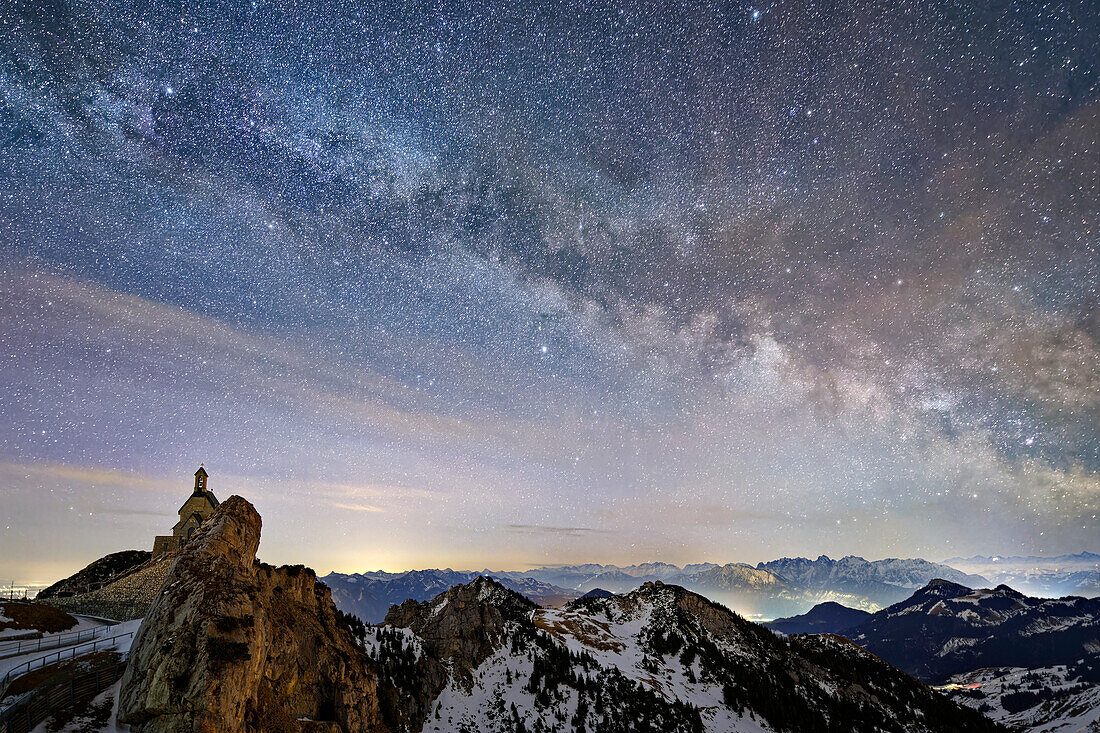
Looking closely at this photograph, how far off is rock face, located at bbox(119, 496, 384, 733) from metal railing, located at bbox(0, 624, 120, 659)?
1419 centimetres

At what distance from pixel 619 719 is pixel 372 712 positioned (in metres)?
67.9

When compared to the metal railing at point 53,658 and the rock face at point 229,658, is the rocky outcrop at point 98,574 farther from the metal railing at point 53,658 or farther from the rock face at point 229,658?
the rock face at point 229,658

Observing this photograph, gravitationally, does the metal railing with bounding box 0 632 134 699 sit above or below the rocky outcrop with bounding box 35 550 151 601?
above

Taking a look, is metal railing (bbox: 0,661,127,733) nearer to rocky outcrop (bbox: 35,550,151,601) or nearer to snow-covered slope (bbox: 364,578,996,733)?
snow-covered slope (bbox: 364,578,996,733)

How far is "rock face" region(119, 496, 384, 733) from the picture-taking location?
24.7 meters

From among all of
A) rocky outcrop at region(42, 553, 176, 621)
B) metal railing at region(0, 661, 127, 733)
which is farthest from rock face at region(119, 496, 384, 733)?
rocky outcrop at region(42, 553, 176, 621)

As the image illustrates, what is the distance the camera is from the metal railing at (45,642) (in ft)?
116

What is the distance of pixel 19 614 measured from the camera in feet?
145

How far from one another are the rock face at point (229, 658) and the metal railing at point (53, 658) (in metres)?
6.24

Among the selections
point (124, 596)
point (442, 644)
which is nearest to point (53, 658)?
point (124, 596)

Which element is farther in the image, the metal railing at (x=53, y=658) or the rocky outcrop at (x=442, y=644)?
the rocky outcrop at (x=442, y=644)

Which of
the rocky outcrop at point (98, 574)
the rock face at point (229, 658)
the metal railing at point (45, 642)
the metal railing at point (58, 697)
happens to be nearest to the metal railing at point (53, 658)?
the metal railing at point (45, 642)

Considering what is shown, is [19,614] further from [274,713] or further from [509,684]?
[509,684]

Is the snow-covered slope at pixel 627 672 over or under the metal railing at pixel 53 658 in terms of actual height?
under
